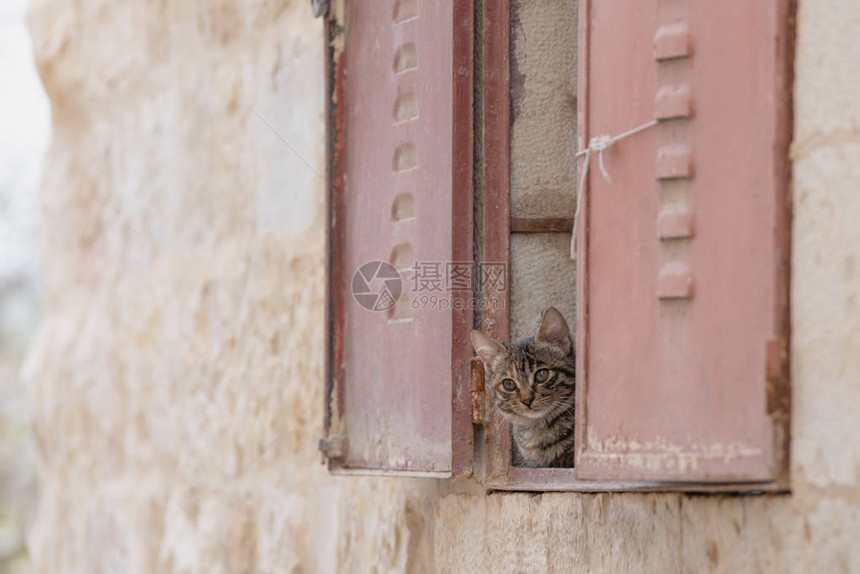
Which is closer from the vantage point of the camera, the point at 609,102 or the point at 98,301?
the point at 609,102

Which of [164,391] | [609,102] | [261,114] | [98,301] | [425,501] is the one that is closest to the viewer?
[609,102]

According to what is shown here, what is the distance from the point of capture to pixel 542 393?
12.2 feet

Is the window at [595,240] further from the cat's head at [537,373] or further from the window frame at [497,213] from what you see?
the cat's head at [537,373]

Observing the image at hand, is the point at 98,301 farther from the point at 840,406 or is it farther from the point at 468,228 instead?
the point at 840,406

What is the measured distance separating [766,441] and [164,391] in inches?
128

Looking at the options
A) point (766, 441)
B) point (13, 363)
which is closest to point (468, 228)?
point (766, 441)

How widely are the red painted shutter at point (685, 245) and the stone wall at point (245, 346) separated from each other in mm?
60

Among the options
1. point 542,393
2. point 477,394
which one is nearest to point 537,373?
point 542,393

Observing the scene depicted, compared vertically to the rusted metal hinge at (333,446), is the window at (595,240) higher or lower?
higher

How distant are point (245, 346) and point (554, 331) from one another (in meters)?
1.28

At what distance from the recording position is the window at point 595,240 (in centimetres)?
225

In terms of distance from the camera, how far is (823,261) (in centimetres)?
215

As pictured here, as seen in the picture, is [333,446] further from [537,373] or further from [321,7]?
[321,7]

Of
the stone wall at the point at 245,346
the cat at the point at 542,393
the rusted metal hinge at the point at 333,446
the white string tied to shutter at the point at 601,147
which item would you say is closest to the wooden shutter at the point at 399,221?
the rusted metal hinge at the point at 333,446
